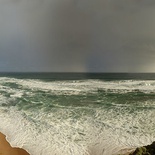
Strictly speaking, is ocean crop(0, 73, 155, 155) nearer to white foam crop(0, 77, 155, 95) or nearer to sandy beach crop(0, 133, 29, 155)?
sandy beach crop(0, 133, 29, 155)

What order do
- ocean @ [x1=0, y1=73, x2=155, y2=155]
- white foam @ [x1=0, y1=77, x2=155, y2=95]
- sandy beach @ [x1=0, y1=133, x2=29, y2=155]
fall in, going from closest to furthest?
sandy beach @ [x1=0, y1=133, x2=29, y2=155]
ocean @ [x1=0, y1=73, x2=155, y2=155]
white foam @ [x1=0, y1=77, x2=155, y2=95]

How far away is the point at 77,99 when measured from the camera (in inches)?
595

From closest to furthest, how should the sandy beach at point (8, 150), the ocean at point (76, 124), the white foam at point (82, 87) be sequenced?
the sandy beach at point (8, 150)
the ocean at point (76, 124)
the white foam at point (82, 87)

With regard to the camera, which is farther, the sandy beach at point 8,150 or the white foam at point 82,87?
the white foam at point 82,87

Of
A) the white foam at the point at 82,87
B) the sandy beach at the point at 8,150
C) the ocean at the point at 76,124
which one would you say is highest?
the white foam at the point at 82,87

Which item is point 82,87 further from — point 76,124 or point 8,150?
point 8,150

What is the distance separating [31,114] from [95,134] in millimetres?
3890

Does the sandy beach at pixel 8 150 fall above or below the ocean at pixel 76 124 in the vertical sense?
below

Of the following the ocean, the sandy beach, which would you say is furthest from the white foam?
the sandy beach

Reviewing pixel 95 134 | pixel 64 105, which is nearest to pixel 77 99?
pixel 64 105

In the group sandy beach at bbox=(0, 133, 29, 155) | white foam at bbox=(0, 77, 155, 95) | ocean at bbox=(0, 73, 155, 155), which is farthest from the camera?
white foam at bbox=(0, 77, 155, 95)

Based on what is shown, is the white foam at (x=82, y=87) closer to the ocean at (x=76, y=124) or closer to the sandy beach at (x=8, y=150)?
the ocean at (x=76, y=124)

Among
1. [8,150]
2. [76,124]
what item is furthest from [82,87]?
[8,150]

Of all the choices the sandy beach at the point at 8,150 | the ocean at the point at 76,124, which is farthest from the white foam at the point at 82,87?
the sandy beach at the point at 8,150
